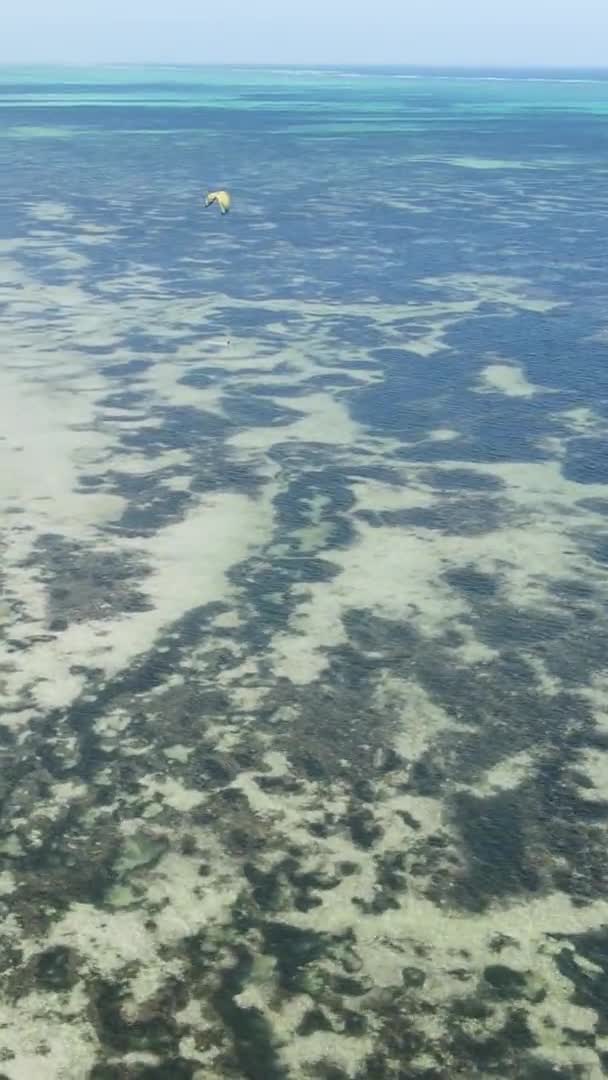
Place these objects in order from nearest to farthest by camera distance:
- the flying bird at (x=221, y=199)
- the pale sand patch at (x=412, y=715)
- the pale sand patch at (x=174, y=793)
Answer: the pale sand patch at (x=174, y=793), the pale sand patch at (x=412, y=715), the flying bird at (x=221, y=199)

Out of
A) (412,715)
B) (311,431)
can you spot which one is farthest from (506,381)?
(412,715)

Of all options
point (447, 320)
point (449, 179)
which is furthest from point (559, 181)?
point (447, 320)

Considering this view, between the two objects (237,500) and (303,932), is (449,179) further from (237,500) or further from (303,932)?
(303,932)

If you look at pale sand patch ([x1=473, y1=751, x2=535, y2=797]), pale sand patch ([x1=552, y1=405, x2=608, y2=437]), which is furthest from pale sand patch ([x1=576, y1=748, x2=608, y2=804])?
pale sand patch ([x1=552, y1=405, x2=608, y2=437])

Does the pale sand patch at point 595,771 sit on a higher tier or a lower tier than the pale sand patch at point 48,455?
lower

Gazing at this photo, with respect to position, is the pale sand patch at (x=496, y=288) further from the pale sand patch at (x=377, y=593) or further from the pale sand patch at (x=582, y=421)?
the pale sand patch at (x=377, y=593)

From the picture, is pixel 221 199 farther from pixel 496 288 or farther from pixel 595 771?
pixel 595 771

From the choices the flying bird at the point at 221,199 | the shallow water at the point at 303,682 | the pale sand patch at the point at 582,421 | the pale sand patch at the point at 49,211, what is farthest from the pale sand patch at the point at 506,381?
the pale sand patch at the point at 49,211

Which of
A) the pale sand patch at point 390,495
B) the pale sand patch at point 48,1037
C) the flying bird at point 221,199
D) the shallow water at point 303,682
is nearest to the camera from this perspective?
the pale sand patch at point 48,1037
